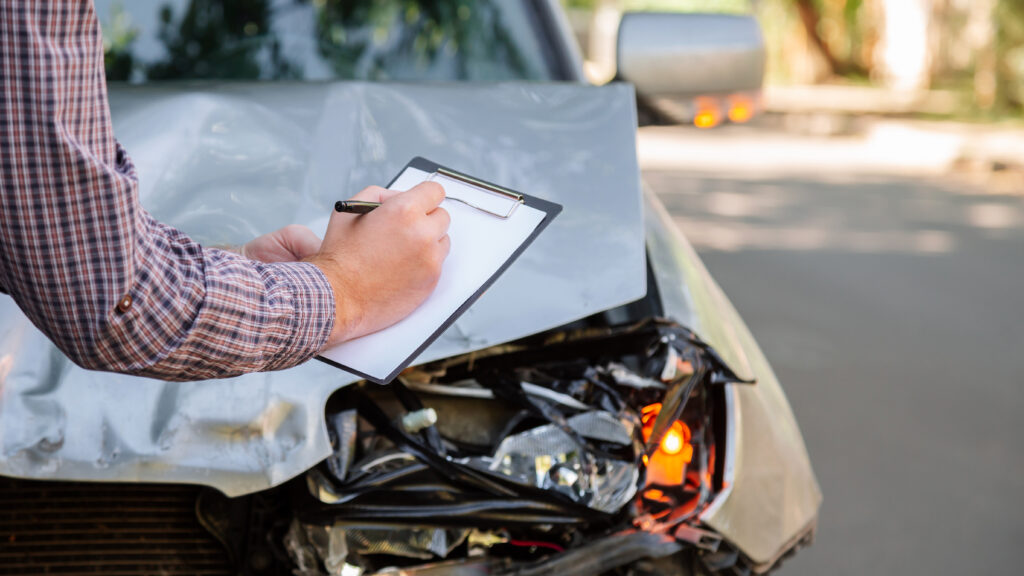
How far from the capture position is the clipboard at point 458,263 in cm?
128

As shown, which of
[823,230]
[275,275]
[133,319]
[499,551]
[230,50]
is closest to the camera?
[133,319]

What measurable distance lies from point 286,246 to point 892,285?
5944 mm

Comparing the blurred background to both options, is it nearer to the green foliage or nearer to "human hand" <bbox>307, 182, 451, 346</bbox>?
the green foliage

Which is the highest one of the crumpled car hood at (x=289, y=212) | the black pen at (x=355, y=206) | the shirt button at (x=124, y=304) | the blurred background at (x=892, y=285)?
the shirt button at (x=124, y=304)

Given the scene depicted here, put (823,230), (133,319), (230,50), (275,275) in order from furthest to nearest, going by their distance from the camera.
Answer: (823,230), (230,50), (275,275), (133,319)

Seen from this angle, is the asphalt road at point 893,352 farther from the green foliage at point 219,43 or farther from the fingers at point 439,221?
the fingers at point 439,221

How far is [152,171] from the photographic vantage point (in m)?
2.04

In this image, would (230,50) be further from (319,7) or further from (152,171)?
(152,171)

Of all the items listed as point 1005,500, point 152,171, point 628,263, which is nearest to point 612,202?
point 628,263

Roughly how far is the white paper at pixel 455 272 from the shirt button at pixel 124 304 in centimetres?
30

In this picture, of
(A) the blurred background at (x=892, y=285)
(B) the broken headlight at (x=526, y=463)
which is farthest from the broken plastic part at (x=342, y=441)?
(A) the blurred background at (x=892, y=285)

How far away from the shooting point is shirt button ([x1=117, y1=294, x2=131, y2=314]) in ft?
3.32

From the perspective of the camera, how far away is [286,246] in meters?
1.48

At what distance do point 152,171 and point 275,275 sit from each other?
3.25 feet
